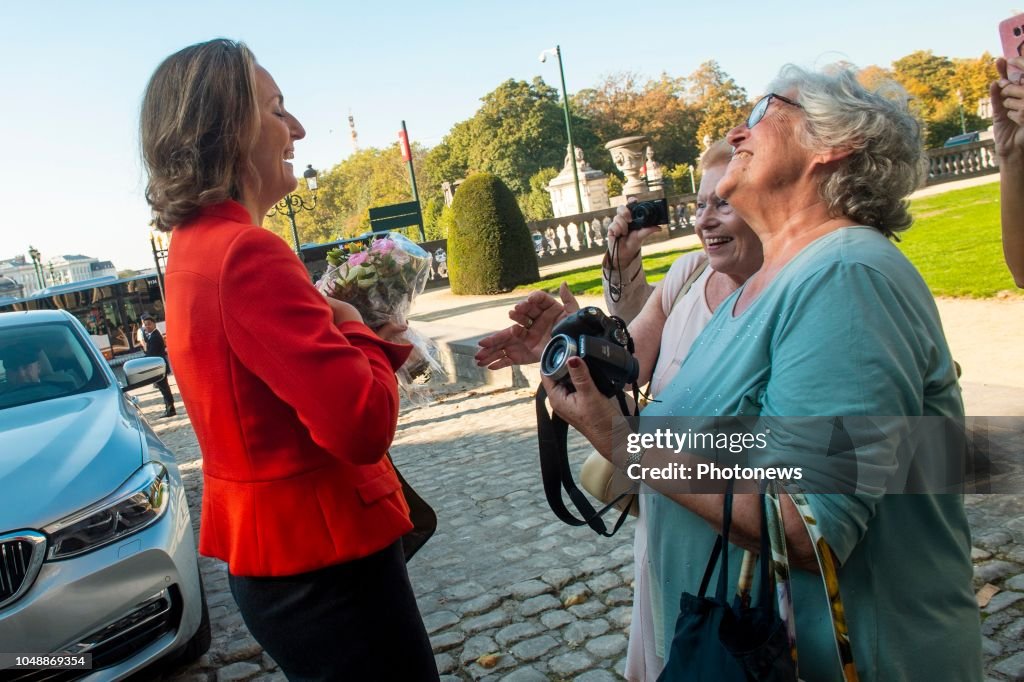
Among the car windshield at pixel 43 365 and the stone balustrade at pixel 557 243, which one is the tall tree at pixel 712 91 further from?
the car windshield at pixel 43 365

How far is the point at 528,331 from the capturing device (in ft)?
8.64

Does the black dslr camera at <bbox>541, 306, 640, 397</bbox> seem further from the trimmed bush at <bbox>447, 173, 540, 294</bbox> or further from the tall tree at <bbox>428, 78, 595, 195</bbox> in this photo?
the tall tree at <bbox>428, 78, 595, 195</bbox>

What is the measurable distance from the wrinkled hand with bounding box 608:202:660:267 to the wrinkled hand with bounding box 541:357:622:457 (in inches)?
65.6

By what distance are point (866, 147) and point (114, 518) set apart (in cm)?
326

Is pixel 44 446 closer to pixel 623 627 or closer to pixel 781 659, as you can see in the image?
pixel 623 627

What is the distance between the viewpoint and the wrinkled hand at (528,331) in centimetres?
259

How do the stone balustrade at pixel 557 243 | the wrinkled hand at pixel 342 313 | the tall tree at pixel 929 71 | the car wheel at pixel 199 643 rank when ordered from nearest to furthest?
the wrinkled hand at pixel 342 313 < the car wheel at pixel 199 643 < the stone balustrade at pixel 557 243 < the tall tree at pixel 929 71

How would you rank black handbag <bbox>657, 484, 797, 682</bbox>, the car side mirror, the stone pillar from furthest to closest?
the stone pillar, the car side mirror, black handbag <bbox>657, 484, 797, 682</bbox>

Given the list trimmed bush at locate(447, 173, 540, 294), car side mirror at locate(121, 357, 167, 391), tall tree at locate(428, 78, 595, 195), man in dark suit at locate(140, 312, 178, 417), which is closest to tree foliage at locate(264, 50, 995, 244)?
tall tree at locate(428, 78, 595, 195)

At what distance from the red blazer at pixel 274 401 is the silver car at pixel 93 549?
1.81 meters

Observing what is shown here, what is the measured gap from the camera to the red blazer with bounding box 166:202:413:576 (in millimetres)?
1707

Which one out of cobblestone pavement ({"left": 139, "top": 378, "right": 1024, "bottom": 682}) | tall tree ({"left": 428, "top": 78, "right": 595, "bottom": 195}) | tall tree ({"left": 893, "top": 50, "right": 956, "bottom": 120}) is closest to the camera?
cobblestone pavement ({"left": 139, "top": 378, "right": 1024, "bottom": 682})

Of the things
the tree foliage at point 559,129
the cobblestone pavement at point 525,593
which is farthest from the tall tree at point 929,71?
the cobblestone pavement at point 525,593

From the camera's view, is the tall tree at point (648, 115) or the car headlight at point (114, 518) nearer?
the car headlight at point (114, 518)
